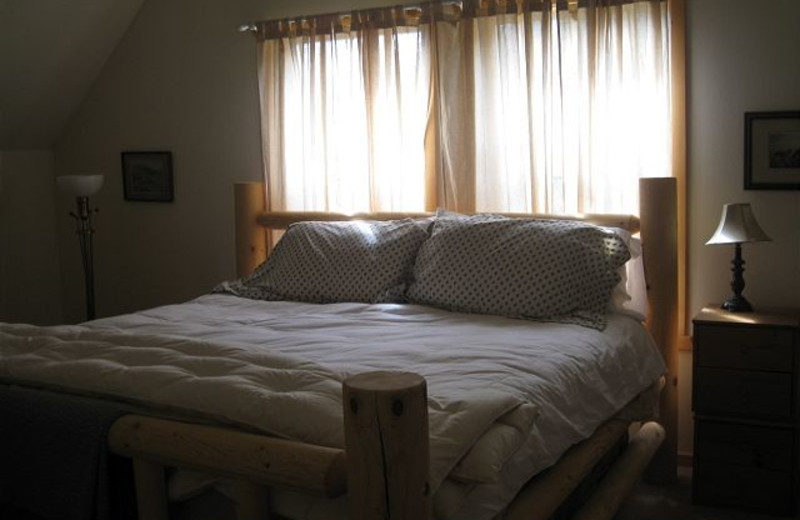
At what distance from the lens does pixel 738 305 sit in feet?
10.0

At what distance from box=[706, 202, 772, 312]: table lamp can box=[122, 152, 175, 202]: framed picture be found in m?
2.77

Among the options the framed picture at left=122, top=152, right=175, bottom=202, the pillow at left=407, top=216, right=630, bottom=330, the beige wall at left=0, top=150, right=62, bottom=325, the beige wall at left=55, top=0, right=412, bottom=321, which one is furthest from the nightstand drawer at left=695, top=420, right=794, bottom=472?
the beige wall at left=0, top=150, right=62, bottom=325

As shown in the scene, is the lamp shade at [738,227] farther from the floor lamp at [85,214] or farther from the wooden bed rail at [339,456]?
the floor lamp at [85,214]

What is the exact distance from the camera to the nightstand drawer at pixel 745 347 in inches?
112

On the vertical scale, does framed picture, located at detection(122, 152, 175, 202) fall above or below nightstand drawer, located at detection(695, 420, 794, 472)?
above

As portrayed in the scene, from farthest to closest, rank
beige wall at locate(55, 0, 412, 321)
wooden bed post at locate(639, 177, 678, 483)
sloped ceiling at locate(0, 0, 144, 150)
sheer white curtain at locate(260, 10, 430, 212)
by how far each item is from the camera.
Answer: beige wall at locate(55, 0, 412, 321)
sloped ceiling at locate(0, 0, 144, 150)
sheer white curtain at locate(260, 10, 430, 212)
wooden bed post at locate(639, 177, 678, 483)

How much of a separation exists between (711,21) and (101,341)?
2413 millimetres

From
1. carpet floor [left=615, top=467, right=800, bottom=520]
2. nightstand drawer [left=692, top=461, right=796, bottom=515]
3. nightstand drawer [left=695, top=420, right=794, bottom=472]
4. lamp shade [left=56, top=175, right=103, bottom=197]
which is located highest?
lamp shade [left=56, top=175, right=103, bottom=197]

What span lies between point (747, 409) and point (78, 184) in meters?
3.16

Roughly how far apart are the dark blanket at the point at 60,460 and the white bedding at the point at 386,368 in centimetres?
13

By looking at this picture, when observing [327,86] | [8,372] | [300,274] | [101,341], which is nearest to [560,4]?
[327,86]

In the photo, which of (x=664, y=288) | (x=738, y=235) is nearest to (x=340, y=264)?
(x=664, y=288)

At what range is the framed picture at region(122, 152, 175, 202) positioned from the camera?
4523mm

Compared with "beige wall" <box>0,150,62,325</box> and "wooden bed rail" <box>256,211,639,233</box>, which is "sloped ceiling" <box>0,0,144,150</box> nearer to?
"beige wall" <box>0,150,62,325</box>
